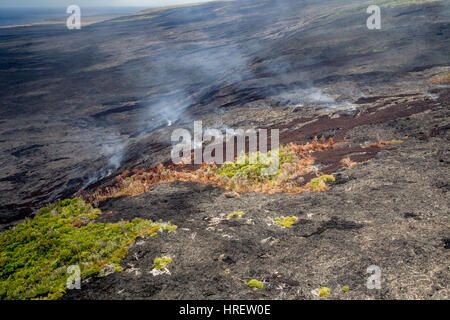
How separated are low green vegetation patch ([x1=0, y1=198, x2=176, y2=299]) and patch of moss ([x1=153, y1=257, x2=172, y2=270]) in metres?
1.00

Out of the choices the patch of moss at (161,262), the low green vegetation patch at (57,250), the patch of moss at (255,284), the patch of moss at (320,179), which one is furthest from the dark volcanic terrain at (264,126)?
the low green vegetation patch at (57,250)

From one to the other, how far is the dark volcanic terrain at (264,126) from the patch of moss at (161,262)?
0.24 metres

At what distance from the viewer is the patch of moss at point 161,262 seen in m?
9.01

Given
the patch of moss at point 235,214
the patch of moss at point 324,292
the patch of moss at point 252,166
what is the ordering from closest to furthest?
the patch of moss at point 324,292, the patch of moss at point 235,214, the patch of moss at point 252,166

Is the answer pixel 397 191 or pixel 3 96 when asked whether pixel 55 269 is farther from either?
pixel 3 96

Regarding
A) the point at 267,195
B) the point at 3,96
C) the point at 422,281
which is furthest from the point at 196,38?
the point at 422,281

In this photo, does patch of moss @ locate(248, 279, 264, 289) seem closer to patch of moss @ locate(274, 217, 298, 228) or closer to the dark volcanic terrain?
the dark volcanic terrain

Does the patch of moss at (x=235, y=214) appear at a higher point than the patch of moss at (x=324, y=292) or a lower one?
lower

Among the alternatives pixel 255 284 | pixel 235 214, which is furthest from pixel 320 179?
pixel 255 284

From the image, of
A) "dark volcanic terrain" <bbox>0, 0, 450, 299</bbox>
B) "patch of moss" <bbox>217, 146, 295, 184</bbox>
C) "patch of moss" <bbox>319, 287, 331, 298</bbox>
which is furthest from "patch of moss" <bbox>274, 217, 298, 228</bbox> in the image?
"patch of moss" <bbox>217, 146, 295, 184</bbox>

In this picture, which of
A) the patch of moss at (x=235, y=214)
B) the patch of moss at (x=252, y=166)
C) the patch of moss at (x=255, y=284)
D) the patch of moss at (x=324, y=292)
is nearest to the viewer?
the patch of moss at (x=324, y=292)

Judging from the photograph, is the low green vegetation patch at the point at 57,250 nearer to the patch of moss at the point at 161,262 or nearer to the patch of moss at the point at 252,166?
the patch of moss at the point at 161,262

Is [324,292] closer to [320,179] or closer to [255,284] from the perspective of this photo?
[255,284]

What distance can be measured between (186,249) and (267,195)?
506 centimetres
